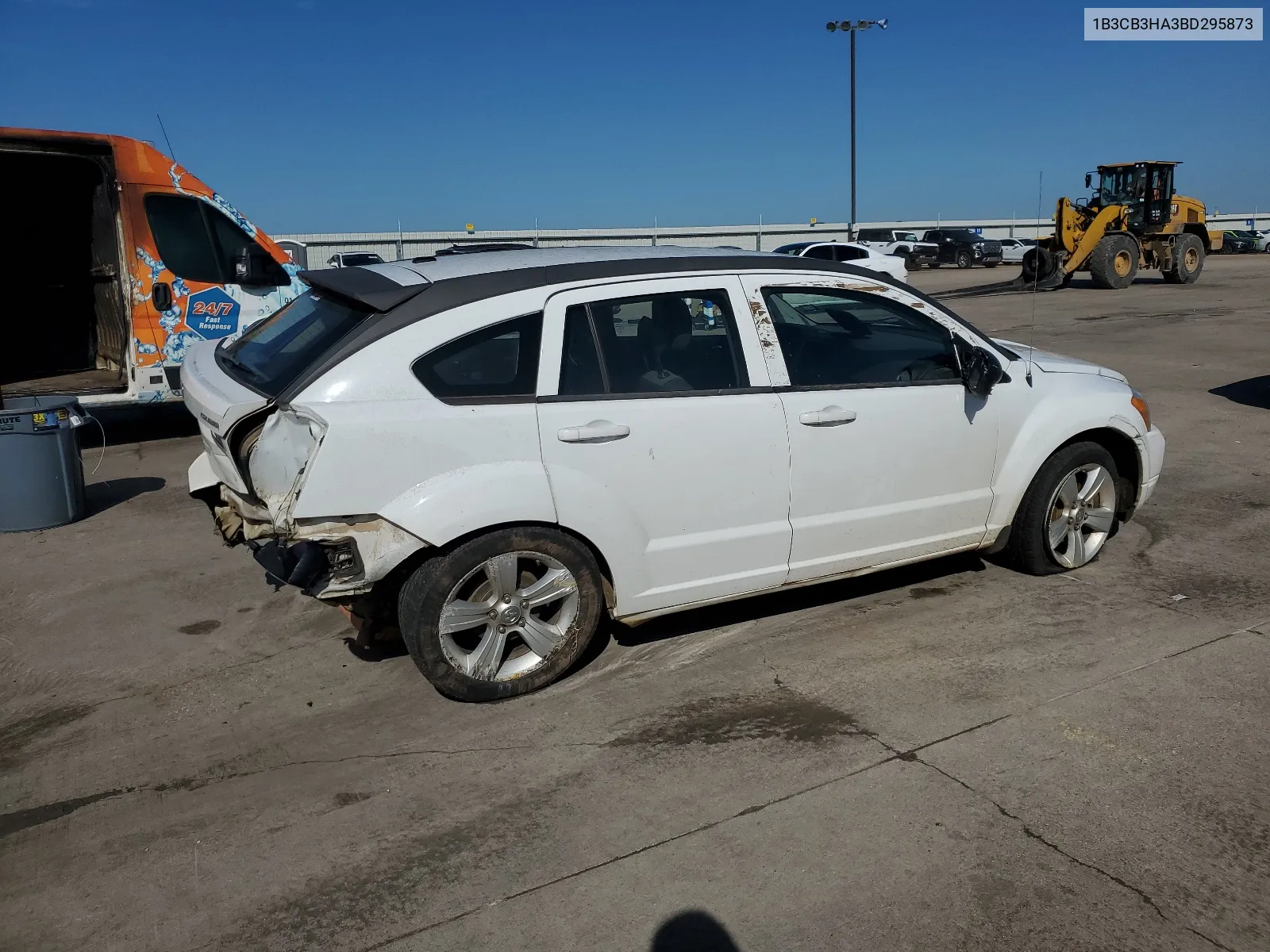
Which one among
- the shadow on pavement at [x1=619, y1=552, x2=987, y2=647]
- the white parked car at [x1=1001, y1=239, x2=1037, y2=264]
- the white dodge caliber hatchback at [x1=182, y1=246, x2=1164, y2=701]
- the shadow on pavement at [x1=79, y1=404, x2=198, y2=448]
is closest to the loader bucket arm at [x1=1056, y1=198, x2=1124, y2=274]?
the white parked car at [x1=1001, y1=239, x2=1037, y2=264]

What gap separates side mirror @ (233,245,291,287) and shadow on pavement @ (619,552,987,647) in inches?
224

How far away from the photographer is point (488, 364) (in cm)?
418

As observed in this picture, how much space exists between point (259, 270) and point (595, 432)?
22.1 feet

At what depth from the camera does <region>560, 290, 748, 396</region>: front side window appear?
169 inches

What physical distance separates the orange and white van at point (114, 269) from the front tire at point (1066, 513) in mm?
6433

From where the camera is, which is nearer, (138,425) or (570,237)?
(138,425)

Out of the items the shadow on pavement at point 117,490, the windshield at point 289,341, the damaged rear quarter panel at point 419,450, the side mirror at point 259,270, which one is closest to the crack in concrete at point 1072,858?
the damaged rear quarter panel at point 419,450

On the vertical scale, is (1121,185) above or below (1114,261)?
above

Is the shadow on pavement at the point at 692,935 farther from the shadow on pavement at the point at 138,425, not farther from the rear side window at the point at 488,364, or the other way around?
the shadow on pavement at the point at 138,425

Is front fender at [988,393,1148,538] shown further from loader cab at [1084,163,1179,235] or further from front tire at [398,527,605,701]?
loader cab at [1084,163,1179,235]

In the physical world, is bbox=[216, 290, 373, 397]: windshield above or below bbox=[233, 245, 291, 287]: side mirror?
below

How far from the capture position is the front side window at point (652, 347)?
14.1ft

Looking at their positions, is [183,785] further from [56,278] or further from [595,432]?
[56,278]

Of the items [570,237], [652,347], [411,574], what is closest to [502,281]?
[652,347]
